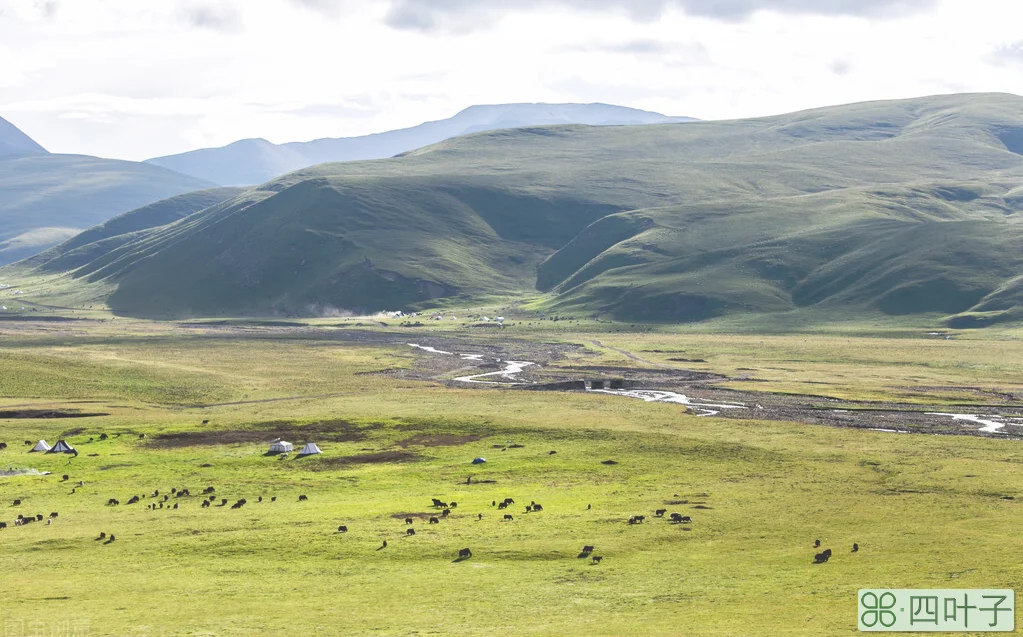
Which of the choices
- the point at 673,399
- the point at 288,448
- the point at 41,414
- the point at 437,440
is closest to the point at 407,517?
the point at 288,448

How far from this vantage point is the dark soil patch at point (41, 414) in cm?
12415

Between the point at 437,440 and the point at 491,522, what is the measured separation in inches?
1640

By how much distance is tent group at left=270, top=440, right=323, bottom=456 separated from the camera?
102 meters

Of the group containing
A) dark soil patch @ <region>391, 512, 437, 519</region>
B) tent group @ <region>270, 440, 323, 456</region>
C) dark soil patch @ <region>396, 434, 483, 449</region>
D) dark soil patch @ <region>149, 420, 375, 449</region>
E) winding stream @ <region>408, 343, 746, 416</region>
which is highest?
dark soil patch @ <region>391, 512, 437, 519</region>

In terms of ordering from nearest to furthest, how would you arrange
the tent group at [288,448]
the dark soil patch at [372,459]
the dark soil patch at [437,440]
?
the dark soil patch at [372,459]
the tent group at [288,448]
the dark soil patch at [437,440]

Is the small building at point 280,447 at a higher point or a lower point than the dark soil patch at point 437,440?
higher

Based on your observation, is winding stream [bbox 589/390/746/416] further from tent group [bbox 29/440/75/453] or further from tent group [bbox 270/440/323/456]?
tent group [bbox 29/440/75/453]

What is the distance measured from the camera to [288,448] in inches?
4085

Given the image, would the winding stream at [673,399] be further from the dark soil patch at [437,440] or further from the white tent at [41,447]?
the white tent at [41,447]

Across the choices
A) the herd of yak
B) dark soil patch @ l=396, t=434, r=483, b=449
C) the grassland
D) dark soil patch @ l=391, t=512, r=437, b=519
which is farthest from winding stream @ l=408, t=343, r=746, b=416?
dark soil patch @ l=391, t=512, r=437, b=519

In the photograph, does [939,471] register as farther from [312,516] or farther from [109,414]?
[109,414]

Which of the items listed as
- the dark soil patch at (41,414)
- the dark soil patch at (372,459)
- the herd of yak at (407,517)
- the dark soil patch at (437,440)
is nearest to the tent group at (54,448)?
the herd of yak at (407,517)

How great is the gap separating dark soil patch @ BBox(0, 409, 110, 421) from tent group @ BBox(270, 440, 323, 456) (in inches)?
1426

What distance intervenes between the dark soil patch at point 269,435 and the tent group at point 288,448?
6.78m
